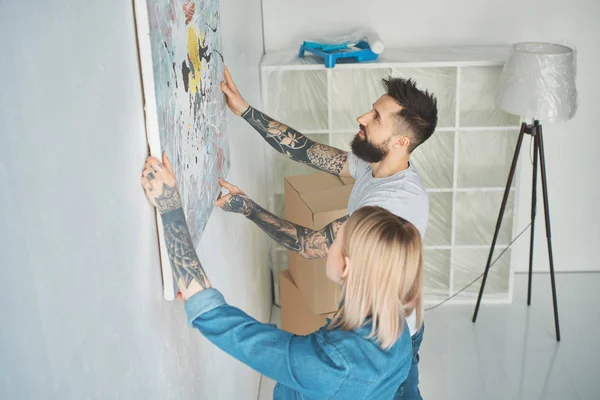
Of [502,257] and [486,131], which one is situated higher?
[486,131]

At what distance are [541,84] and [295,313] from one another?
1.58m

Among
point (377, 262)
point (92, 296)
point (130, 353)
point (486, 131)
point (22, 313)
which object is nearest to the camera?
point (22, 313)

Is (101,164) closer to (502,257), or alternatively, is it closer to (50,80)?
(50,80)

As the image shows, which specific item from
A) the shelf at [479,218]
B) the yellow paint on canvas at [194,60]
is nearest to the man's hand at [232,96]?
the yellow paint on canvas at [194,60]

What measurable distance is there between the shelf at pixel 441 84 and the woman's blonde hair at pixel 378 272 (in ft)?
7.46

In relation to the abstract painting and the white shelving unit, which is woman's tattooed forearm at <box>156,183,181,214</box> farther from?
the white shelving unit

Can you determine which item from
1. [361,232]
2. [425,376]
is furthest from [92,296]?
[425,376]

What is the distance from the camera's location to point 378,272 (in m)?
1.40

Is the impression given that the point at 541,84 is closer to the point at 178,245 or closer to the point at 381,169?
the point at 381,169

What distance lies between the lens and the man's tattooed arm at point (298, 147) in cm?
240

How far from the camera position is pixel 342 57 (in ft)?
11.5

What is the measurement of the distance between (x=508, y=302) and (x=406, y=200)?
2.03 m

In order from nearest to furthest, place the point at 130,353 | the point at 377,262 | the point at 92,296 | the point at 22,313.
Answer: the point at 22,313 → the point at 92,296 → the point at 130,353 → the point at 377,262

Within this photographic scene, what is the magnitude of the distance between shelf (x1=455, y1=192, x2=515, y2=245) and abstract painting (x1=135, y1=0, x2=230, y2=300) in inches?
80.0
